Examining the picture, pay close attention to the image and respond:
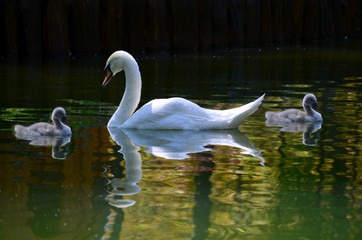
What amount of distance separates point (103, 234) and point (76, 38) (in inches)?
480

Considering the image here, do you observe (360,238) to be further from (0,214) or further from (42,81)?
(42,81)

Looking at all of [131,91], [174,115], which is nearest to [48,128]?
[131,91]

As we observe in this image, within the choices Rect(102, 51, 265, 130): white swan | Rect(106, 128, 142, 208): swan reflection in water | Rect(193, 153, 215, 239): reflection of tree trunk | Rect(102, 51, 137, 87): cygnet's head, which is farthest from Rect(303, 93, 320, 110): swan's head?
Rect(193, 153, 215, 239): reflection of tree trunk

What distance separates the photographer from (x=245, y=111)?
9.15 meters

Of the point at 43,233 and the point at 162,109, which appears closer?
the point at 43,233

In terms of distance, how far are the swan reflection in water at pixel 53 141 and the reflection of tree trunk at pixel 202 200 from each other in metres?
1.58

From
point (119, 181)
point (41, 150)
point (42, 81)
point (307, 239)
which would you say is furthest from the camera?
point (42, 81)

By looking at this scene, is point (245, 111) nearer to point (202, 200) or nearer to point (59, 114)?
point (59, 114)

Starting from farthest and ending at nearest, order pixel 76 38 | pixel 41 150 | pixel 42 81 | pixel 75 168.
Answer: pixel 76 38
pixel 42 81
pixel 41 150
pixel 75 168

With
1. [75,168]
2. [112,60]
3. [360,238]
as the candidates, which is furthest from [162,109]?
[360,238]

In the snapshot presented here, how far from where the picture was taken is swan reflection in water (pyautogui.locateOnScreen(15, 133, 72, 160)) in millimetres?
8273

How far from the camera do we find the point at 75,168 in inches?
290

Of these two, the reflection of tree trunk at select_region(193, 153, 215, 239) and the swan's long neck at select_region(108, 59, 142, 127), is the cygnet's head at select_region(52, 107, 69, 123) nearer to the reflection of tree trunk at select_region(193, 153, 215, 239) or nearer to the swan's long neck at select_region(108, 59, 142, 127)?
the swan's long neck at select_region(108, 59, 142, 127)

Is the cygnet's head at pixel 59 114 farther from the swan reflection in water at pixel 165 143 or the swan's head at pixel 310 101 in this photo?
the swan's head at pixel 310 101
